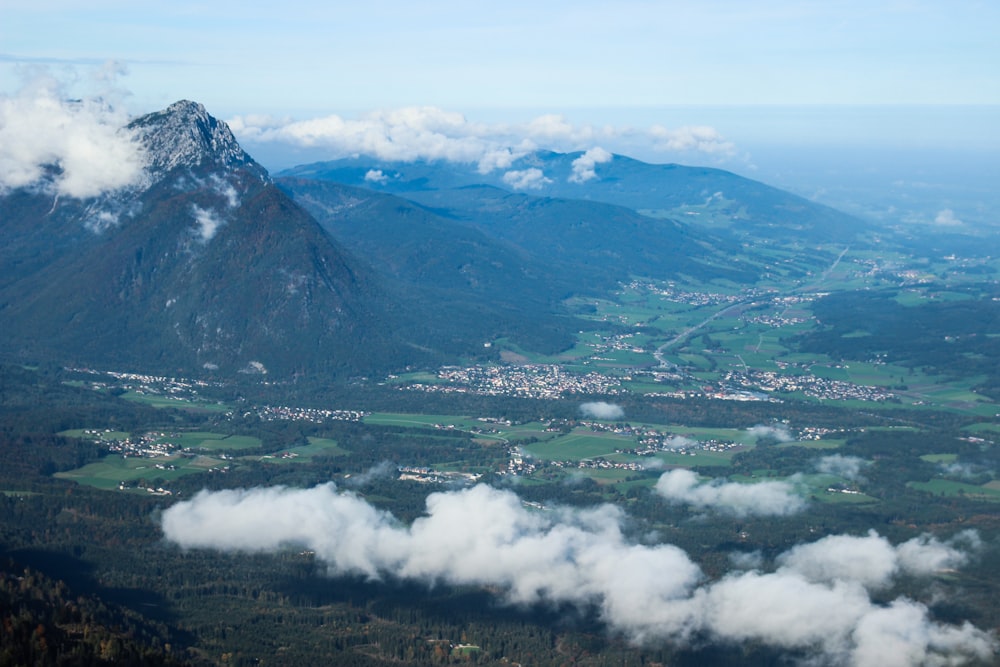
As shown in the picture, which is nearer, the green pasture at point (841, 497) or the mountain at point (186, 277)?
the green pasture at point (841, 497)

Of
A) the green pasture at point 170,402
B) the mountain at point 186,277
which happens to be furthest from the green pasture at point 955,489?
the green pasture at point 170,402

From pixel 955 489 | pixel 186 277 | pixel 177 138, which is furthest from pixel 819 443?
pixel 177 138

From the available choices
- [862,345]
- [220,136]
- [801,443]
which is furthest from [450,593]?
[220,136]

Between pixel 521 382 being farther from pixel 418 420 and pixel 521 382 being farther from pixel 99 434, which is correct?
pixel 99 434

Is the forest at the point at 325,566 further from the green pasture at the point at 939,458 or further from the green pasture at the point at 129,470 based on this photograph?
the green pasture at the point at 129,470

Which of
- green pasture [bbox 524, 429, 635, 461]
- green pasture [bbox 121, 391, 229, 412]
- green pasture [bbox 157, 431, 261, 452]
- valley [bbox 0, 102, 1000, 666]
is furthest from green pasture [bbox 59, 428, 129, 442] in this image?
Answer: green pasture [bbox 524, 429, 635, 461]

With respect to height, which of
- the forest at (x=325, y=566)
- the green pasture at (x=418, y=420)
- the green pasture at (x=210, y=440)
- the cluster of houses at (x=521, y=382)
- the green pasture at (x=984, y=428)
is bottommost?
the forest at (x=325, y=566)

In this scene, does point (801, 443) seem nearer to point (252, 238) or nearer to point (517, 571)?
point (517, 571)
